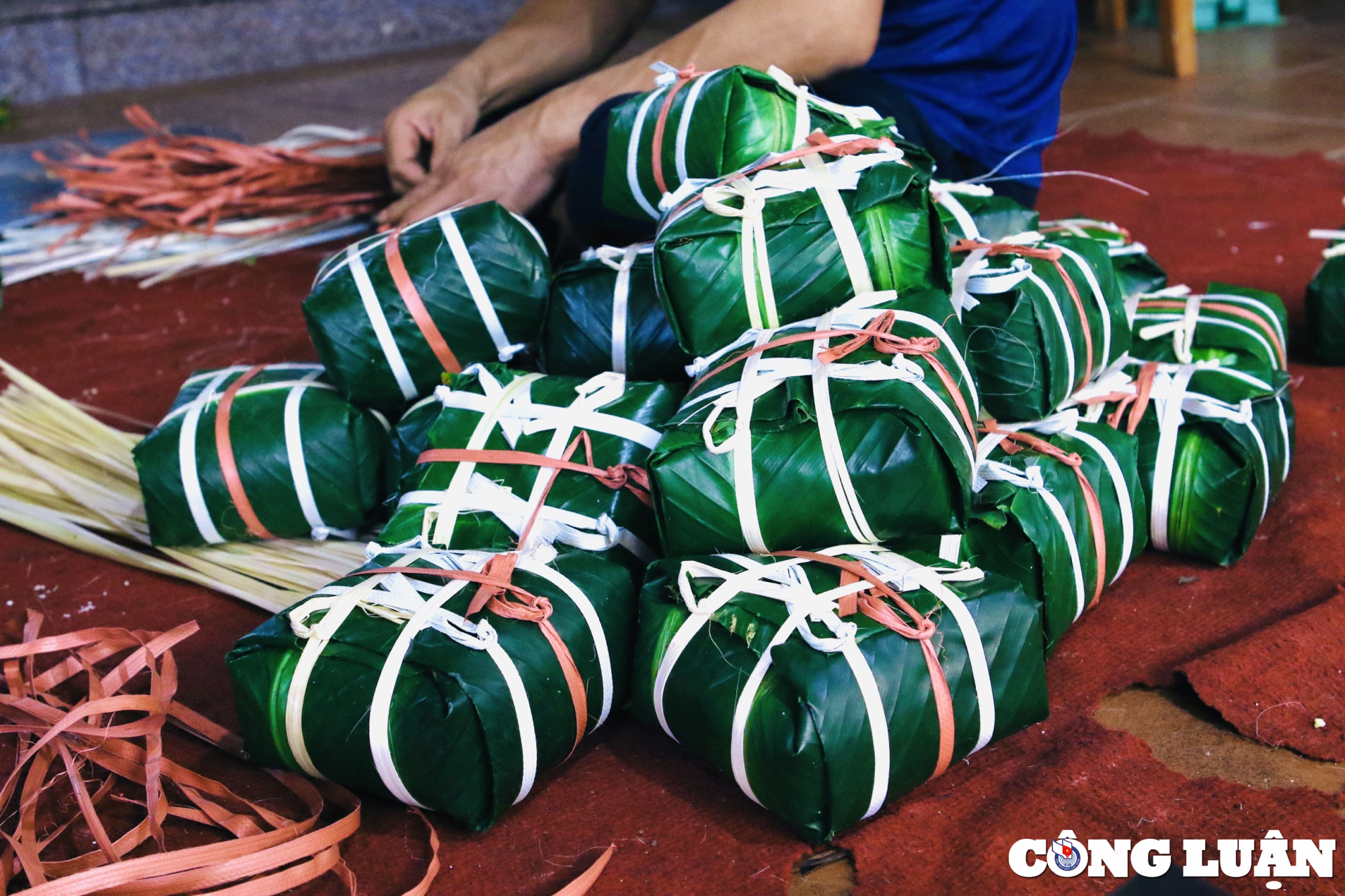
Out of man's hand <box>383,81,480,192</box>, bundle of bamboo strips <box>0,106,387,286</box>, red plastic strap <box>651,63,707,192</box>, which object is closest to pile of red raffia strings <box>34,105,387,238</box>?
bundle of bamboo strips <box>0,106,387,286</box>

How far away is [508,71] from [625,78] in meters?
0.71

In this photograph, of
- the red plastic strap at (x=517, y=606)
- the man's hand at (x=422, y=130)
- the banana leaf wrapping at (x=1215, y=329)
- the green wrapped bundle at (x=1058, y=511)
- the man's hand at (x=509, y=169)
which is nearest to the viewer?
the red plastic strap at (x=517, y=606)

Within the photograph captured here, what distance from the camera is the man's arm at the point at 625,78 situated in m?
1.92

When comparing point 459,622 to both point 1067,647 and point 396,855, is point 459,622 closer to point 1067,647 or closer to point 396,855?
point 396,855

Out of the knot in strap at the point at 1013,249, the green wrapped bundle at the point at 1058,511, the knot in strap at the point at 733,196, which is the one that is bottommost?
the green wrapped bundle at the point at 1058,511

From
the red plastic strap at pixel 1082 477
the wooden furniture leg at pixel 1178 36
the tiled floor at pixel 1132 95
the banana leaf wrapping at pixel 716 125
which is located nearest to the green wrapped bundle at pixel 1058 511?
the red plastic strap at pixel 1082 477

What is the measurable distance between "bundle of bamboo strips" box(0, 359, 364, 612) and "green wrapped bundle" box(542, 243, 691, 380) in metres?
0.44

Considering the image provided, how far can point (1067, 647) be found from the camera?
142cm

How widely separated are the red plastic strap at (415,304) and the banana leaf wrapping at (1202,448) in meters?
0.88

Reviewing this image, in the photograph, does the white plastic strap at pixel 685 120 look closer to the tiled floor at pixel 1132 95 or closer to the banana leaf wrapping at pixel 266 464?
the banana leaf wrapping at pixel 266 464

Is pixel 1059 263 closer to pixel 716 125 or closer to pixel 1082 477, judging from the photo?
pixel 1082 477

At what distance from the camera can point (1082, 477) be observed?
1398 mm

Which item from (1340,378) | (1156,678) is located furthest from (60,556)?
(1340,378)

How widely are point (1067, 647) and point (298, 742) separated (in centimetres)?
93
